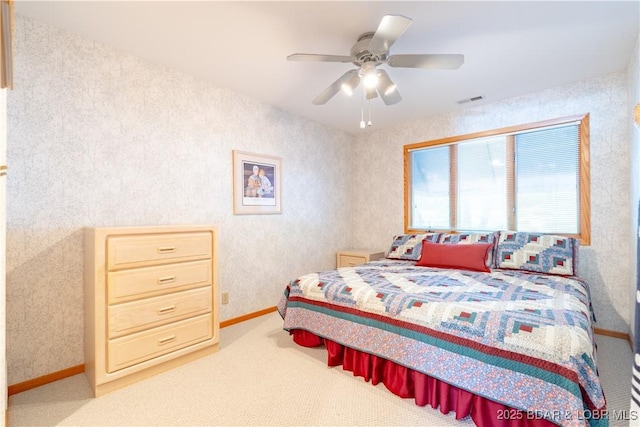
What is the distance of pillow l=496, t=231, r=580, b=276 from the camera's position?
102 inches

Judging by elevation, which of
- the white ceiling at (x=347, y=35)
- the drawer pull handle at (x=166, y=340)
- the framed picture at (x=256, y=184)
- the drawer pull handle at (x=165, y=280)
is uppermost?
the white ceiling at (x=347, y=35)

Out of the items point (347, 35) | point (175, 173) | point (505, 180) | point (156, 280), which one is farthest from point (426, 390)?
point (505, 180)

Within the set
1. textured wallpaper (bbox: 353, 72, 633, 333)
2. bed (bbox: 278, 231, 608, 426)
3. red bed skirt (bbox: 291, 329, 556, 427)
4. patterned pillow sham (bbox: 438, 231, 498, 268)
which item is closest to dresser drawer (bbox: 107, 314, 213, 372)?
bed (bbox: 278, 231, 608, 426)

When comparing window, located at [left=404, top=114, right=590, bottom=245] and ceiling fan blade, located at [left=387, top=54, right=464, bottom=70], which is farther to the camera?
window, located at [left=404, top=114, right=590, bottom=245]

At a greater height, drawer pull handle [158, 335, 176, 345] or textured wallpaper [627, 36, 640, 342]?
textured wallpaper [627, 36, 640, 342]

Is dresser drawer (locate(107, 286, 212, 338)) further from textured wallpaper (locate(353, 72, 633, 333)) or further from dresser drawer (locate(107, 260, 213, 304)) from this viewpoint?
textured wallpaper (locate(353, 72, 633, 333))

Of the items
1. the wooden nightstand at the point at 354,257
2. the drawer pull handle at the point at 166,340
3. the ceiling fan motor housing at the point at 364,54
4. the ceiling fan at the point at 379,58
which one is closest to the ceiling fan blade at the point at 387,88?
the ceiling fan at the point at 379,58

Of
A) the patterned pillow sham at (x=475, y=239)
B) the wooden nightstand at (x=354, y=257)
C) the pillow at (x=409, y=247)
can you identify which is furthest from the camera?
the wooden nightstand at (x=354, y=257)

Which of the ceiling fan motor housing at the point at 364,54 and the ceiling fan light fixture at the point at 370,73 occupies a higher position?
the ceiling fan motor housing at the point at 364,54

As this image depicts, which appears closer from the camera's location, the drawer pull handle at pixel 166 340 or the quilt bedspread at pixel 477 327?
the quilt bedspread at pixel 477 327

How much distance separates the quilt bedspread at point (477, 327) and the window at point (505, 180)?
3.03 ft

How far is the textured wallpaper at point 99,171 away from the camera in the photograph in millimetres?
1938

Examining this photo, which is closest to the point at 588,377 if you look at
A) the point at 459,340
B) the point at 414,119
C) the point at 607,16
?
the point at 459,340

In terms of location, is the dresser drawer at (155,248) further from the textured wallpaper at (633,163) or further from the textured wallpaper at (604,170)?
the textured wallpaper at (604,170)
